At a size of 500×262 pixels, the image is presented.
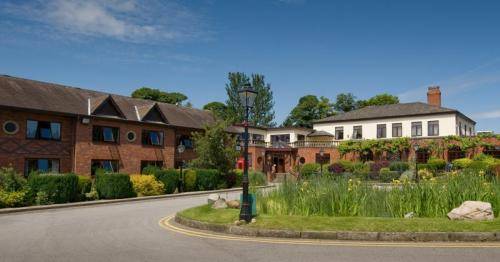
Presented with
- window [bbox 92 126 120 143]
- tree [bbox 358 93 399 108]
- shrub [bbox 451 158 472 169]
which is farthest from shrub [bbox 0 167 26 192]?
tree [bbox 358 93 399 108]

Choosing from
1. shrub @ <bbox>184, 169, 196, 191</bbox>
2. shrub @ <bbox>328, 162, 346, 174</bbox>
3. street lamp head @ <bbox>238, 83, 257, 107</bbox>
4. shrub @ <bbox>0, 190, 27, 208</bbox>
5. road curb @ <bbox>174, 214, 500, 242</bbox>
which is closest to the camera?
road curb @ <bbox>174, 214, 500, 242</bbox>

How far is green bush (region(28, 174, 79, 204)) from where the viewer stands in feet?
70.0

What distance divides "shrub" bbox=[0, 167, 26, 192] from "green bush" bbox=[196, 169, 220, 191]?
45.3 feet

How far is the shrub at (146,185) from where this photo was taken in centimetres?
2756

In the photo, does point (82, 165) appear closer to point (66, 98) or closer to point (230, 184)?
point (66, 98)

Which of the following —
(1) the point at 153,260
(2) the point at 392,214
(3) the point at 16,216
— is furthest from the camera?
(3) the point at 16,216

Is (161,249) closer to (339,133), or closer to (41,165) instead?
(41,165)

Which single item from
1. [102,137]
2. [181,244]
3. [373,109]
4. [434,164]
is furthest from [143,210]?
[373,109]

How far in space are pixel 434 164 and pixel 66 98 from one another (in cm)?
3278

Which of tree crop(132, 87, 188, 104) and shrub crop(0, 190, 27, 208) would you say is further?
tree crop(132, 87, 188, 104)

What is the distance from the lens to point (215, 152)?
117ft

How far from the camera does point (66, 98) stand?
32.8 meters

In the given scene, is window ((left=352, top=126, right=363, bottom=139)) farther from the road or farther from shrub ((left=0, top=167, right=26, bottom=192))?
the road

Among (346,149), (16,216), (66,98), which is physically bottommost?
(16,216)
